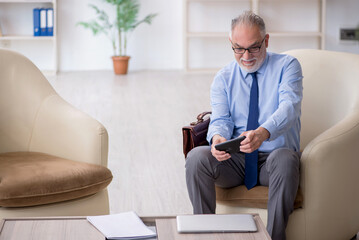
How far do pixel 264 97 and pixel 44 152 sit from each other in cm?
106

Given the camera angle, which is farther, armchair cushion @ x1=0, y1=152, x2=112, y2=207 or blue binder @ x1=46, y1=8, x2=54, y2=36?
blue binder @ x1=46, y1=8, x2=54, y2=36

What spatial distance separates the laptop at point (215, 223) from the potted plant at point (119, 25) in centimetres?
566

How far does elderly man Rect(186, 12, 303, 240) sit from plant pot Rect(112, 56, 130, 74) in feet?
16.0

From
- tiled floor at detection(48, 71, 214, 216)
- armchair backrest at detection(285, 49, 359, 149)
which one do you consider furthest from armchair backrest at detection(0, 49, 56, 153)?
armchair backrest at detection(285, 49, 359, 149)

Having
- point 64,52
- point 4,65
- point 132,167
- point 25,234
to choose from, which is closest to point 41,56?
point 64,52

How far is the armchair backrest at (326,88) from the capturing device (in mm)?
2650

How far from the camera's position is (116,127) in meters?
4.88

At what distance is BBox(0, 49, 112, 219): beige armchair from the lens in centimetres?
231

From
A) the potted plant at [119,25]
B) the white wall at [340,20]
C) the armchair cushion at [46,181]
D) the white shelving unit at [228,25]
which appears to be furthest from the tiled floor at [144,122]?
the white wall at [340,20]

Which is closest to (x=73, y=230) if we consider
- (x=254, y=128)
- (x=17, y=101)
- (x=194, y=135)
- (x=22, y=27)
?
(x=194, y=135)

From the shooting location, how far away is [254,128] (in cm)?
245

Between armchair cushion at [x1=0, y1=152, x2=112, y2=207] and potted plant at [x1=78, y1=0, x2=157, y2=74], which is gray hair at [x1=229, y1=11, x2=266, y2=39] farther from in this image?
potted plant at [x1=78, y1=0, x2=157, y2=74]

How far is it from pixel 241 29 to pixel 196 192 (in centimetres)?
67

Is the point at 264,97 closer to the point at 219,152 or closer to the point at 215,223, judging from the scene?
the point at 219,152
